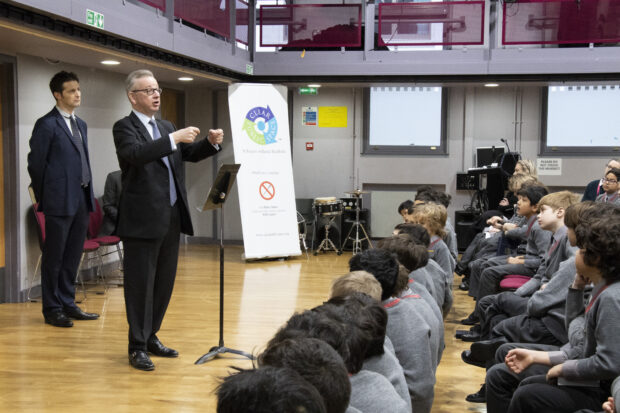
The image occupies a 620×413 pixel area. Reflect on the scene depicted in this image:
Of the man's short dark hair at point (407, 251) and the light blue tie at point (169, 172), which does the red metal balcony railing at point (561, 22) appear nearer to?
the light blue tie at point (169, 172)

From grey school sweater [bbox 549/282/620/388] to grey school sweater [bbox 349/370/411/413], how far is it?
34.2 inches

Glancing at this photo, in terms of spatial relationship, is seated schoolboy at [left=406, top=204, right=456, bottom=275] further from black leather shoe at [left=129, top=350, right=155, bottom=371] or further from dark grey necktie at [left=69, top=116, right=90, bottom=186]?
dark grey necktie at [left=69, top=116, right=90, bottom=186]

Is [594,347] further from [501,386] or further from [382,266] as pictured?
[382,266]

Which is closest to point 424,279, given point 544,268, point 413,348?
point 544,268

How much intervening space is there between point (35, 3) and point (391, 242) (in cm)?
291

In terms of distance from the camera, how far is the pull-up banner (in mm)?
8805

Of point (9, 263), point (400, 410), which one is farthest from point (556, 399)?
point (9, 263)

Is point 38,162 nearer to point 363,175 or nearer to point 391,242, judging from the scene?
point 391,242

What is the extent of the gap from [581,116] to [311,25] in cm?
416

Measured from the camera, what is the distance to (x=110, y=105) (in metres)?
7.92

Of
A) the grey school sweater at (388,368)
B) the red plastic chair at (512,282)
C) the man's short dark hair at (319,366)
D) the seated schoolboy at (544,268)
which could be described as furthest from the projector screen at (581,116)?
the man's short dark hair at (319,366)

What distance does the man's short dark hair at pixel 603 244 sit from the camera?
249 centimetres

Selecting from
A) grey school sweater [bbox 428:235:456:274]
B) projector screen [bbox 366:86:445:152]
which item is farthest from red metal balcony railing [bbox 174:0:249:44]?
grey school sweater [bbox 428:235:456:274]

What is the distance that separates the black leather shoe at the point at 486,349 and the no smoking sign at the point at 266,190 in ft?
18.1
